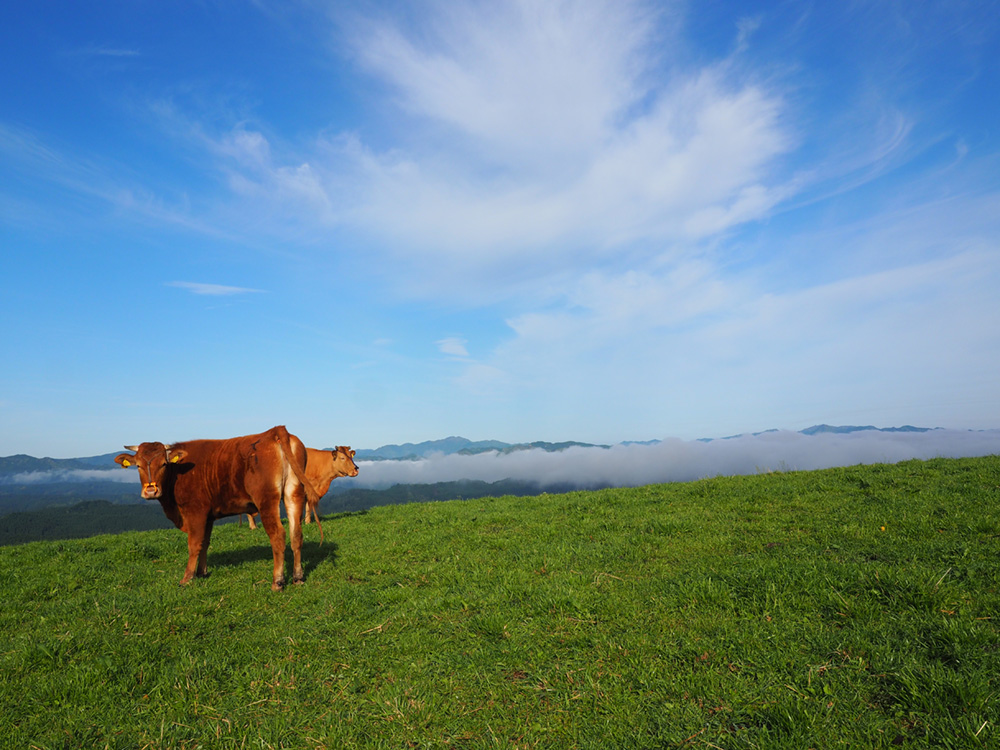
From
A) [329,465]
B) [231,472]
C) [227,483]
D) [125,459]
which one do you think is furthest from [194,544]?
[329,465]

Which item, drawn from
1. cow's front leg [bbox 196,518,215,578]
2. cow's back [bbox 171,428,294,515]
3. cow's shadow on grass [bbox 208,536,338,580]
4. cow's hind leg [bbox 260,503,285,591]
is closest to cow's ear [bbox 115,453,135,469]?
cow's back [bbox 171,428,294,515]

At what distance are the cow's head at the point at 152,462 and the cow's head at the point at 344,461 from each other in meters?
9.31

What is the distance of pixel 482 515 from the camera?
16078 millimetres

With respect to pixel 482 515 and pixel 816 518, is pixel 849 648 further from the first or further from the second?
pixel 482 515

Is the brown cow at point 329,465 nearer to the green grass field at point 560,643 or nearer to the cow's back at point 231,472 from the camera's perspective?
the green grass field at point 560,643

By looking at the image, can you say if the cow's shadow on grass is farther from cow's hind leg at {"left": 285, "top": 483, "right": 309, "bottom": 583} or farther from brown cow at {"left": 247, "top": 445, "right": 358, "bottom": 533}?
brown cow at {"left": 247, "top": 445, "right": 358, "bottom": 533}

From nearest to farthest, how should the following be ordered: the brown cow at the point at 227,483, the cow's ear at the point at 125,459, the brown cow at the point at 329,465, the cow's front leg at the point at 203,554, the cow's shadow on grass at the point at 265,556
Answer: the brown cow at the point at 227,483 → the cow's ear at the point at 125,459 → the cow's front leg at the point at 203,554 → the cow's shadow on grass at the point at 265,556 → the brown cow at the point at 329,465

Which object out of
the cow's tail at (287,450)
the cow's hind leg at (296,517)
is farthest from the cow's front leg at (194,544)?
the cow's tail at (287,450)

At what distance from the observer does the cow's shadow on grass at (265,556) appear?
12020 millimetres

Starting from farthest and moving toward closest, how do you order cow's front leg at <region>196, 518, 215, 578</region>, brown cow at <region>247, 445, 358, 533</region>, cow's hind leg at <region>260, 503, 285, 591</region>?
brown cow at <region>247, 445, 358, 533</region>, cow's front leg at <region>196, 518, 215, 578</region>, cow's hind leg at <region>260, 503, 285, 591</region>

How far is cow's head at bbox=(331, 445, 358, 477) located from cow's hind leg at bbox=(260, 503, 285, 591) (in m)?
9.51

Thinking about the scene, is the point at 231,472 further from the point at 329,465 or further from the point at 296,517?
the point at 329,465

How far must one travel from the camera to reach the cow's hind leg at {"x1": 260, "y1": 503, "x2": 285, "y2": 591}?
33.4ft

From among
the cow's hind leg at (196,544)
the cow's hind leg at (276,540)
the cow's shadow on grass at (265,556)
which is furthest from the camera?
the cow's shadow on grass at (265,556)
